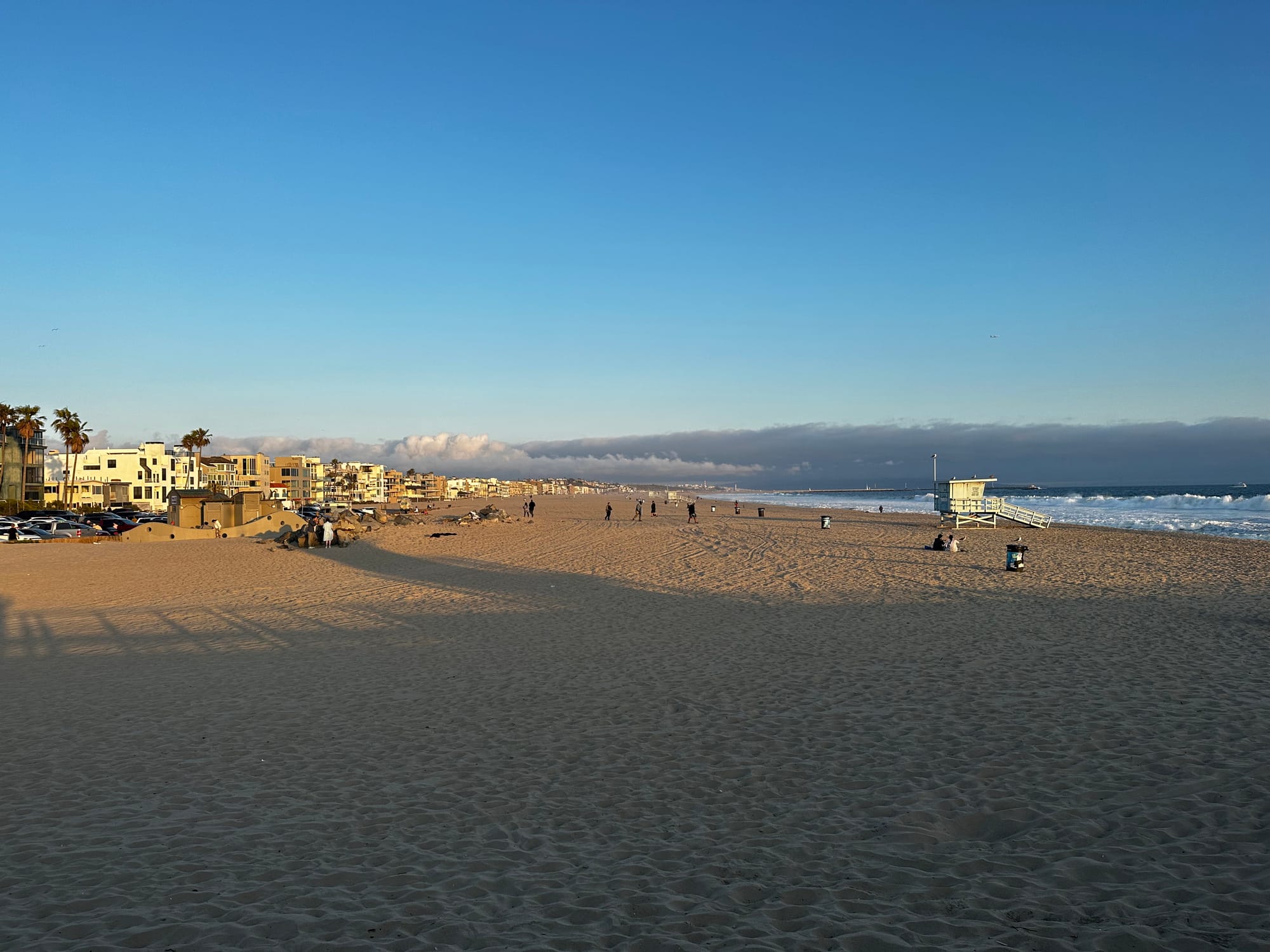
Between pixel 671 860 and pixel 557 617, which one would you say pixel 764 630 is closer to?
pixel 557 617

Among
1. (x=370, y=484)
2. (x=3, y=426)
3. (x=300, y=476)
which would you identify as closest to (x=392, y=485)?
(x=370, y=484)

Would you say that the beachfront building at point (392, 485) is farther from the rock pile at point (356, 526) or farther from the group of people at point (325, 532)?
the group of people at point (325, 532)

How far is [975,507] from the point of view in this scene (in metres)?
A: 38.1

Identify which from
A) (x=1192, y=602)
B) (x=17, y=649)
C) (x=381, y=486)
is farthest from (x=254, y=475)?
(x=1192, y=602)

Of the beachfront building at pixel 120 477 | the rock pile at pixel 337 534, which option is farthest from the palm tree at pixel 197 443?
the rock pile at pixel 337 534

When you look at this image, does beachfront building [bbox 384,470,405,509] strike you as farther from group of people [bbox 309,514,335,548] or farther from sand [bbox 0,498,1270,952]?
sand [bbox 0,498,1270,952]

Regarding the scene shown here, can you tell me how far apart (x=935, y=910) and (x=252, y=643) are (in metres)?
11.7

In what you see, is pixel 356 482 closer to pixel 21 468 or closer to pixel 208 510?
pixel 21 468

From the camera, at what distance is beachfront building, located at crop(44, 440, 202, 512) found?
86.2 meters

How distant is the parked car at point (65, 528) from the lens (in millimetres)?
38688

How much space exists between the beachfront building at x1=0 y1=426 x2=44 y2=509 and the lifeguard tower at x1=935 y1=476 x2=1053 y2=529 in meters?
70.9

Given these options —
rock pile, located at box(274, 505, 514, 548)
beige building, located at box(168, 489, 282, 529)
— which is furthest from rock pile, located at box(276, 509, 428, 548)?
beige building, located at box(168, 489, 282, 529)

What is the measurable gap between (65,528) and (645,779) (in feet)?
147

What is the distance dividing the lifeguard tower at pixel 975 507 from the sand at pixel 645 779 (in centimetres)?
2305
